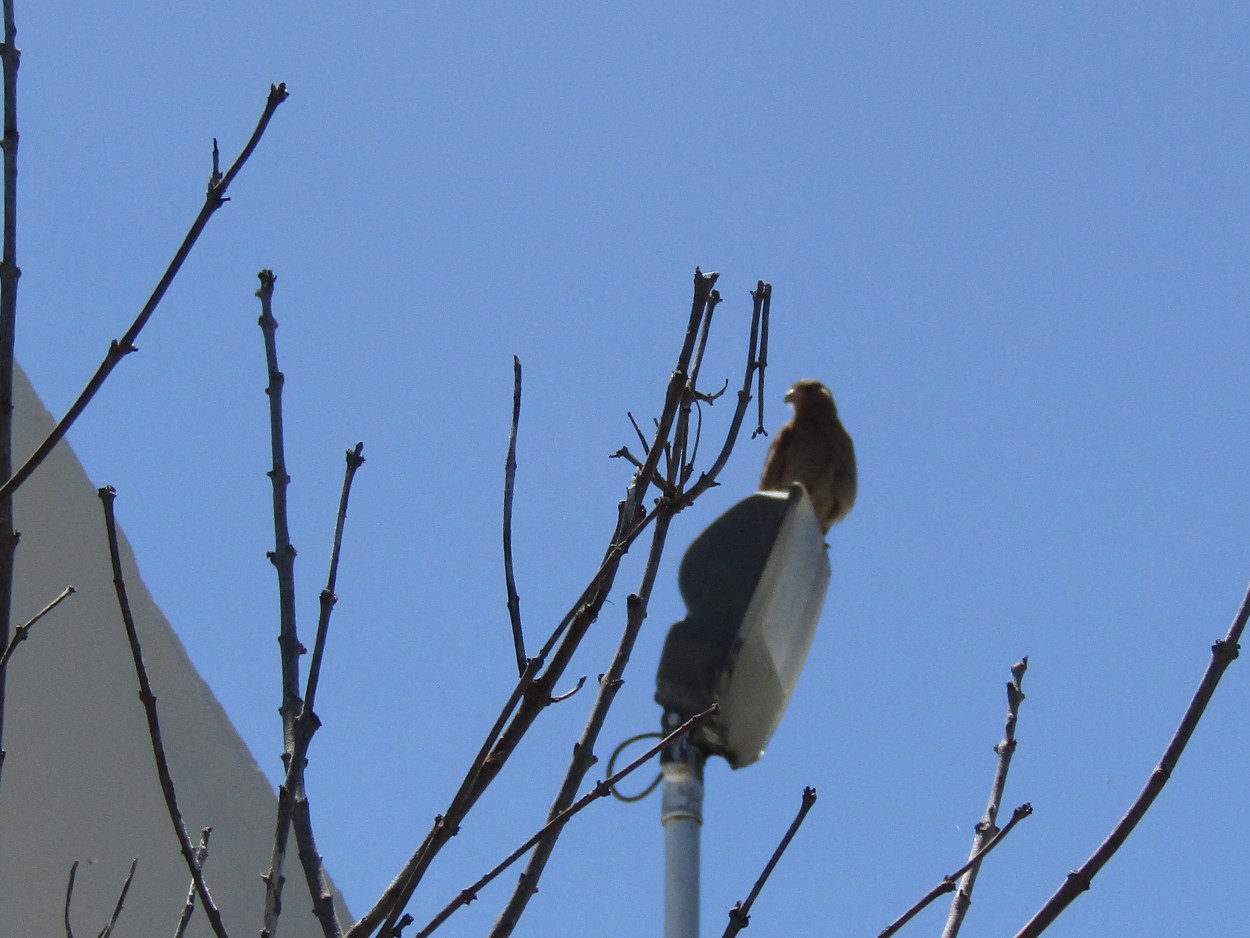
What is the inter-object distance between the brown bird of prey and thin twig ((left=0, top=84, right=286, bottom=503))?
5.86 feet

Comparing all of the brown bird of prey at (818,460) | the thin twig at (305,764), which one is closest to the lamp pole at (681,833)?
the thin twig at (305,764)

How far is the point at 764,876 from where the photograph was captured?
190 cm

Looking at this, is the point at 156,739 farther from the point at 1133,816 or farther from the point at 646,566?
the point at 1133,816

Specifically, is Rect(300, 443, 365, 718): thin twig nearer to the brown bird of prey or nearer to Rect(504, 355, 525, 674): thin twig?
Rect(504, 355, 525, 674): thin twig

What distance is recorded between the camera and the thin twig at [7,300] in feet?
6.20

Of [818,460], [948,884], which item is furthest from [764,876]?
[818,460]

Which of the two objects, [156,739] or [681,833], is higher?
[681,833]

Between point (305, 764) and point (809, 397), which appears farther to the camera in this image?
point (809, 397)

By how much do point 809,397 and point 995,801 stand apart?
61.1 inches

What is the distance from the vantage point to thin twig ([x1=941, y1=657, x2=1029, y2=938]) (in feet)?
7.34

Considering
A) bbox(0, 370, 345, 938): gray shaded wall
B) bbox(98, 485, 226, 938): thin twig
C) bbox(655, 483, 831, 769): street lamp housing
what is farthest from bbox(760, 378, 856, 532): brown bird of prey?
bbox(0, 370, 345, 938): gray shaded wall

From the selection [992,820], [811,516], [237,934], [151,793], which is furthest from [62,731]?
[992,820]

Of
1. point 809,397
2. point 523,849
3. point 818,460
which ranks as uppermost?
point 809,397

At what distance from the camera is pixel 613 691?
2062mm
